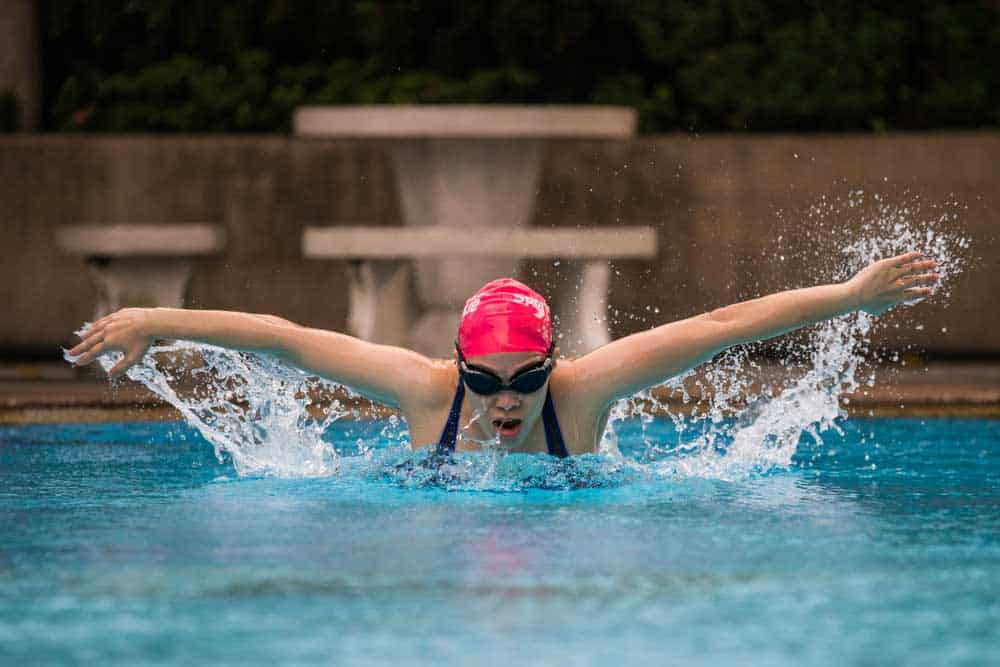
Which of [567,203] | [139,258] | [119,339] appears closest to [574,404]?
[119,339]

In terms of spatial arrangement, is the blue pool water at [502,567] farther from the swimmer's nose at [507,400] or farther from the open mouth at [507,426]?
the swimmer's nose at [507,400]

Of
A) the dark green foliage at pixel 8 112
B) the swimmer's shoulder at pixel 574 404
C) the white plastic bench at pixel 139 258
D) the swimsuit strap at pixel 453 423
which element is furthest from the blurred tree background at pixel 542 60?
the swimsuit strap at pixel 453 423

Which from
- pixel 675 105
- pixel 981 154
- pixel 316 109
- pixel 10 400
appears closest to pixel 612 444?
pixel 10 400

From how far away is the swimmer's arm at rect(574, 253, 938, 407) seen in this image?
4.29 metres

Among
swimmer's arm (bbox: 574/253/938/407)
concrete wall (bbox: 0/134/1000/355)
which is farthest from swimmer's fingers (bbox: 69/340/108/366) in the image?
concrete wall (bbox: 0/134/1000/355)

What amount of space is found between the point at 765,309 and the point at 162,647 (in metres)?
2.05

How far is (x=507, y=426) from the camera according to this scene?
4.40 metres

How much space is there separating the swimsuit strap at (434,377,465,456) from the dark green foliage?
8.03m

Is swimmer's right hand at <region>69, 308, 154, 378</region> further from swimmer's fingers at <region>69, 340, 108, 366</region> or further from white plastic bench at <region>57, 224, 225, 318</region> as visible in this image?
white plastic bench at <region>57, 224, 225, 318</region>

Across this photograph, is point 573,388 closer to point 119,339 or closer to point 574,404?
point 574,404

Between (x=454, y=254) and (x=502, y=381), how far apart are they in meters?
3.93

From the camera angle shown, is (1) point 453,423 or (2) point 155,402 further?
(2) point 155,402

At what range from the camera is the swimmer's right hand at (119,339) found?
4090 mm

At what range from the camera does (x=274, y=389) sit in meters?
5.36
